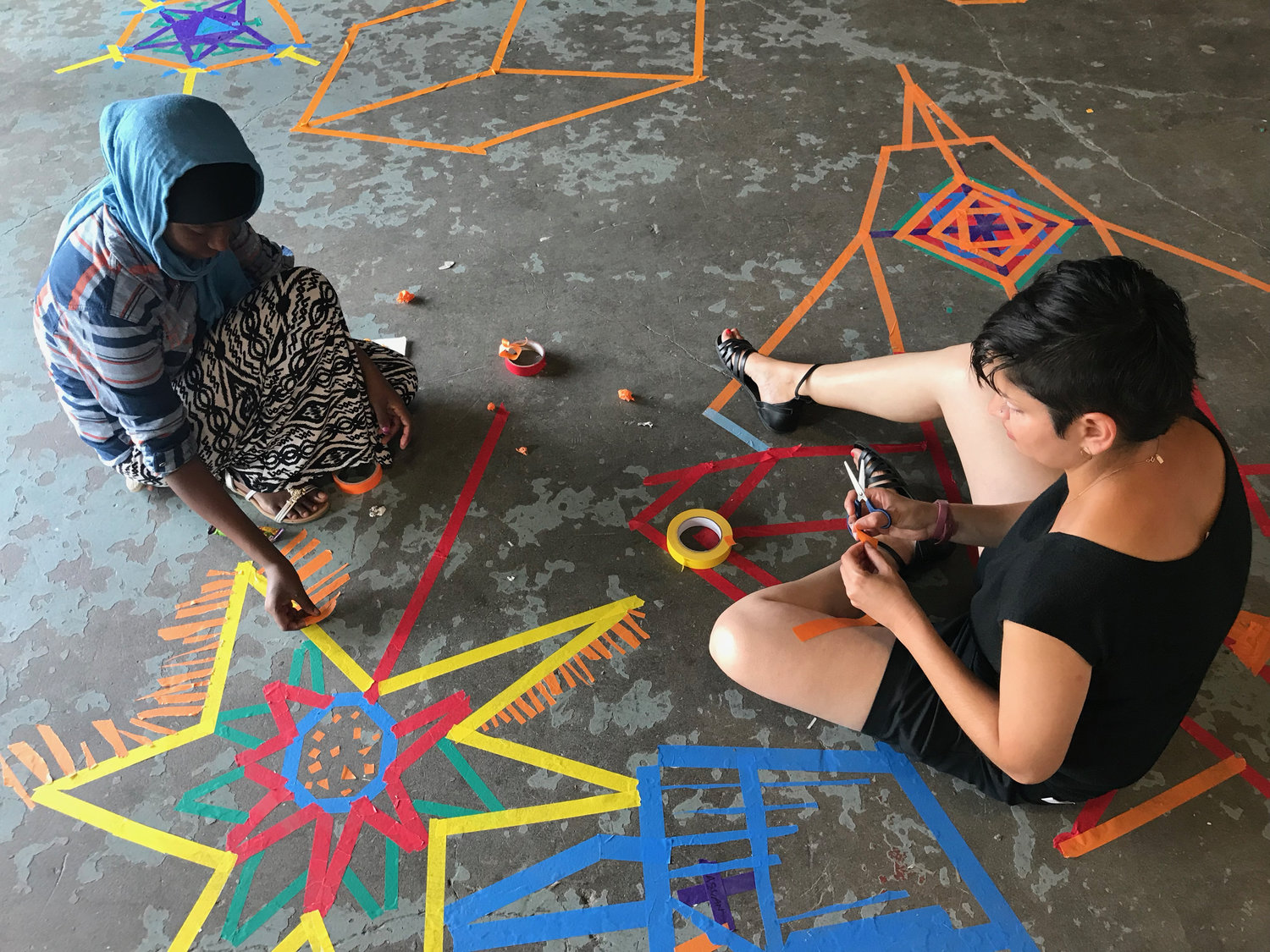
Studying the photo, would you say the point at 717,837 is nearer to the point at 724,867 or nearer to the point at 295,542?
the point at 724,867

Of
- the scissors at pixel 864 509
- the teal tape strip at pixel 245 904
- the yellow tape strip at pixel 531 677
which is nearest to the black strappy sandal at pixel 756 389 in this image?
the scissors at pixel 864 509

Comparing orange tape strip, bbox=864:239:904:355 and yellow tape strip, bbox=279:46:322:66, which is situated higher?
yellow tape strip, bbox=279:46:322:66

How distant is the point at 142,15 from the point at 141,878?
15.1 feet

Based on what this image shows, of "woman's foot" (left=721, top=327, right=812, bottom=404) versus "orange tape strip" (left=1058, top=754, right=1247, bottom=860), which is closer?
"orange tape strip" (left=1058, top=754, right=1247, bottom=860)

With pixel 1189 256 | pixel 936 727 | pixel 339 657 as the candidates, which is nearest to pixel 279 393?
pixel 339 657

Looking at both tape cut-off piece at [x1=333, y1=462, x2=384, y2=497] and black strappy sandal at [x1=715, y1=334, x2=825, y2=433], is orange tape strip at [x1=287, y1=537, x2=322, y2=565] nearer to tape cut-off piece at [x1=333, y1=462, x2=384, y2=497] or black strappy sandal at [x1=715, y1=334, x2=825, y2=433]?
tape cut-off piece at [x1=333, y1=462, x2=384, y2=497]

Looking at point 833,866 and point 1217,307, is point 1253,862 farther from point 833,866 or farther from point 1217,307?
point 1217,307

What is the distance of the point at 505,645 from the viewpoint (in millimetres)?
2031

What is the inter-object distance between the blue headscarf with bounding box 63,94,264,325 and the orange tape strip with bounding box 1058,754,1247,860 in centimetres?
219

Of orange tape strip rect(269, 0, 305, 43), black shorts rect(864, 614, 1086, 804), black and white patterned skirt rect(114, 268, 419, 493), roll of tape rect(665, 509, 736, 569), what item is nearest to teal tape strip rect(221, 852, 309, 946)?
black and white patterned skirt rect(114, 268, 419, 493)

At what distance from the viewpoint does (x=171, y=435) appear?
174 cm

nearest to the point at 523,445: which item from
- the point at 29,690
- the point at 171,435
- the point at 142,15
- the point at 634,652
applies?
the point at 634,652

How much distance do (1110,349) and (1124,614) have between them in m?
0.40

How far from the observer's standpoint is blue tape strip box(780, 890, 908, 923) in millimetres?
1625
